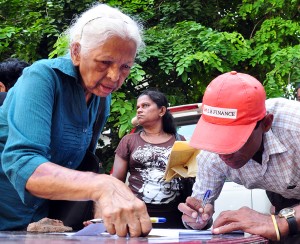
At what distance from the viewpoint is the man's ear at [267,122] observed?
2.84m

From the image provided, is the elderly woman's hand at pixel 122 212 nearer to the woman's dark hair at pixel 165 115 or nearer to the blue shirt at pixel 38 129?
the blue shirt at pixel 38 129

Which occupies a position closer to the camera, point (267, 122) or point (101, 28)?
point (101, 28)

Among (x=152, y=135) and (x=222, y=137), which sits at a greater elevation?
(x=222, y=137)

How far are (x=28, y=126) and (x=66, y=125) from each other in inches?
13.5

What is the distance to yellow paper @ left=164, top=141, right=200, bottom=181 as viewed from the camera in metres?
4.43

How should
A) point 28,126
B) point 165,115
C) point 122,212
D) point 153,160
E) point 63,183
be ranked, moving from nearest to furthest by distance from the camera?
point 122,212
point 63,183
point 28,126
point 153,160
point 165,115

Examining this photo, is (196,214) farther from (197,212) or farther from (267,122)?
(267,122)

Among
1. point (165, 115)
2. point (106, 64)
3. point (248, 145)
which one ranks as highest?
point (106, 64)

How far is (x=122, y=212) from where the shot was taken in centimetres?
179

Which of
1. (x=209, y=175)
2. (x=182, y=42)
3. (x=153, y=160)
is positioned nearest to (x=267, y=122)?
(x=209, y=175)

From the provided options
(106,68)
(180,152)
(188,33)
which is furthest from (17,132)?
(188,33)

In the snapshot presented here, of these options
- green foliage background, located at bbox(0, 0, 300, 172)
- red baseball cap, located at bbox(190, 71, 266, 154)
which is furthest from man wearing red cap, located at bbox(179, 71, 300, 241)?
green foliage background, located at bbox(0, 0, 300, 172)

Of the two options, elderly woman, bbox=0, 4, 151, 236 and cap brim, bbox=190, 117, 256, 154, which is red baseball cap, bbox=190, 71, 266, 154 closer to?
cap brim, bbox=190, 117, 256, 154


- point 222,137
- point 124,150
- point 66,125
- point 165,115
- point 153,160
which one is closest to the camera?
point 66,125
